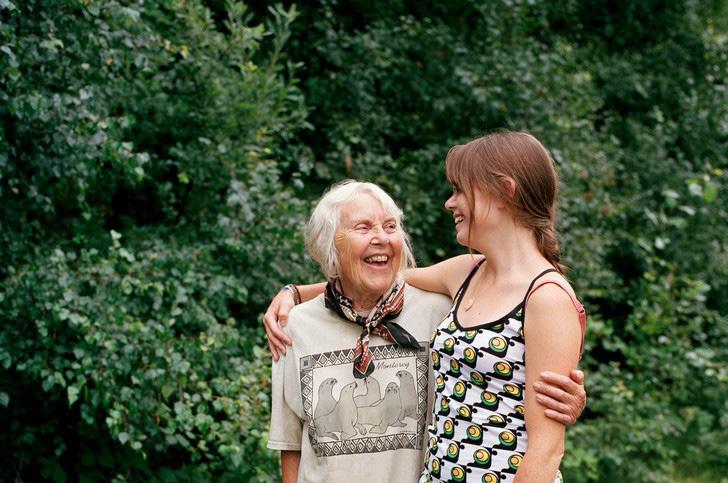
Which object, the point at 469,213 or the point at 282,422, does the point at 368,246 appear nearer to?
the point at 469,213

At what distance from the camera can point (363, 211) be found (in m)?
2.39

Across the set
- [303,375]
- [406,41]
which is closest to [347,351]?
[303,375]

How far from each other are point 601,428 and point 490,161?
13.1ft

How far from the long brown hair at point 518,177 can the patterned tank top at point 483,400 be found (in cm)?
14

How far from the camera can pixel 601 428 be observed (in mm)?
5648

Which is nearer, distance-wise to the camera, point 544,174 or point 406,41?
point 544,174

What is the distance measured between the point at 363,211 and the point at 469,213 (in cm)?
35

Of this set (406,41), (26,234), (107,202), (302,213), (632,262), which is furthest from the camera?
(632,262)

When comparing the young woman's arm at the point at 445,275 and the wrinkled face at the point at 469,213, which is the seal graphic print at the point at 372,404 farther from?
the wrinkled face at the point at 469,213

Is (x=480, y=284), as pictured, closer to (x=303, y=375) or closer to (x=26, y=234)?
(x=303, y=375)

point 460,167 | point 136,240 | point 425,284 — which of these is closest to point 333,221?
point 425,284

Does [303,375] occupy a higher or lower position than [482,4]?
lower

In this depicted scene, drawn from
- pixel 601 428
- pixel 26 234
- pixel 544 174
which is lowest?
pixel 601 428

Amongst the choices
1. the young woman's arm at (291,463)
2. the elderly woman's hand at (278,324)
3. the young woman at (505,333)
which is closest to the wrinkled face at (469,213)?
the young woman at (505,333)
